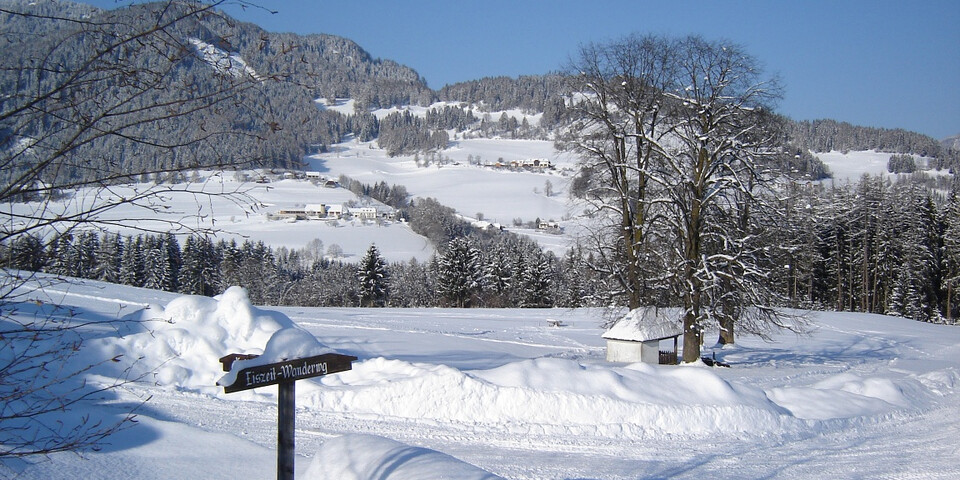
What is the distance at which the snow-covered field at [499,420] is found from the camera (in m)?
6.87

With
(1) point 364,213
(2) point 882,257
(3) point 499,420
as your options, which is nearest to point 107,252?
(3) point 499,420

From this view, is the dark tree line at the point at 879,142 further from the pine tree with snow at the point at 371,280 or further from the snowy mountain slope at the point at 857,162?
the pine tree with snow at the point at 371,280

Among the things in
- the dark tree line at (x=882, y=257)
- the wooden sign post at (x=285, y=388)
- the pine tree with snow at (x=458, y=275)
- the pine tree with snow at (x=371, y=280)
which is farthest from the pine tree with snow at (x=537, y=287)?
the wooden sign post at (x=285, y=388)

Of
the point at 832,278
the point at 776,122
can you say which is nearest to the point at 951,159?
the point at 832,278

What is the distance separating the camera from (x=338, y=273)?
8062 cm

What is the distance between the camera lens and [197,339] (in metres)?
14.4

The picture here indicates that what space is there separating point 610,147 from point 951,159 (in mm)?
203822

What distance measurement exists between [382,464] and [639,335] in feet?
43.6

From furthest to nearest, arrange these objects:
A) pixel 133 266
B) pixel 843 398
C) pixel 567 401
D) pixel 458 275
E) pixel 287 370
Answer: pixel 133 266 → pixel 458 275 → pixel 843 398 → pixel 567 401 → pixel 287 370

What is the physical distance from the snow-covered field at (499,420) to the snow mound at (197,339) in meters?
0.04

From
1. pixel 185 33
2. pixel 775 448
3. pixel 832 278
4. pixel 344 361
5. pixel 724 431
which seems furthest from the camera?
pixel 832 278

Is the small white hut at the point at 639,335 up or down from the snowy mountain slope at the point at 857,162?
down

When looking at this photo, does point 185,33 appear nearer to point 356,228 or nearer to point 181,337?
point 181,337

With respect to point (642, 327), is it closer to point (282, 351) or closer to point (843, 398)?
point (843, 398)
